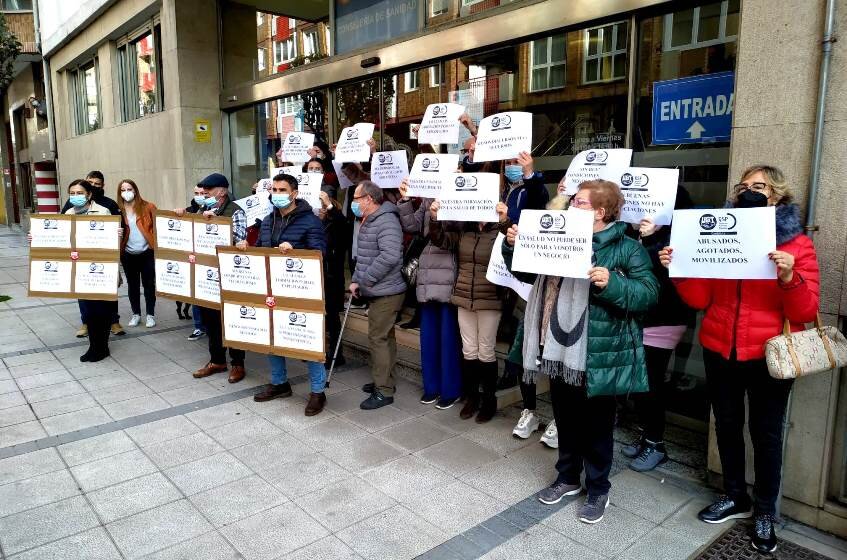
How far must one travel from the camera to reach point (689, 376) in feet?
15.3

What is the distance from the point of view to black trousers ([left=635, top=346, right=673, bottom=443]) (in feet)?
13.1

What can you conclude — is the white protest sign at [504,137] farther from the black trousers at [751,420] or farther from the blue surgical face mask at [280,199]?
the black trousers at [751,420]

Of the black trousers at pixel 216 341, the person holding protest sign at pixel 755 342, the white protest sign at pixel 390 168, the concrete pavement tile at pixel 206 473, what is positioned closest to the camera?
the person holding protest sign at pixel 755 342

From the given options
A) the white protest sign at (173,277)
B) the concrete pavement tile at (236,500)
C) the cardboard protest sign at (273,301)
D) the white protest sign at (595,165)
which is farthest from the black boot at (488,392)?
the white protest sign at (173,277)

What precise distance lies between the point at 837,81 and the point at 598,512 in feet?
8.60

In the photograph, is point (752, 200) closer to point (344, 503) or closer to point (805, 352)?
point (805, 352)

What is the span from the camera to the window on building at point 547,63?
17.3 feet

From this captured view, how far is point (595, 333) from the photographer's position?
10.6 ft

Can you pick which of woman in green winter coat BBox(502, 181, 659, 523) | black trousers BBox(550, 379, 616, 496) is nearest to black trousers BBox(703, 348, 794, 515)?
woman in green winter coat BBox(502, 181, 659, 523)

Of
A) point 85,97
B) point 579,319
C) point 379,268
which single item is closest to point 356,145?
point 379,268

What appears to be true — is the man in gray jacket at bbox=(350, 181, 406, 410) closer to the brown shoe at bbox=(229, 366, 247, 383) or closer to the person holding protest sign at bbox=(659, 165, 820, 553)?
the brown shoe at bbox=(229, 366, 247, 383)

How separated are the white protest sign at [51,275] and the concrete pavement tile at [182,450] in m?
3.00

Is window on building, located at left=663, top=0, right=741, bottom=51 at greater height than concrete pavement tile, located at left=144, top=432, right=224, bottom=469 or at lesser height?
greater

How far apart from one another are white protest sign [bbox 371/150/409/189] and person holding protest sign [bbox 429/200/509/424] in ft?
3.68
